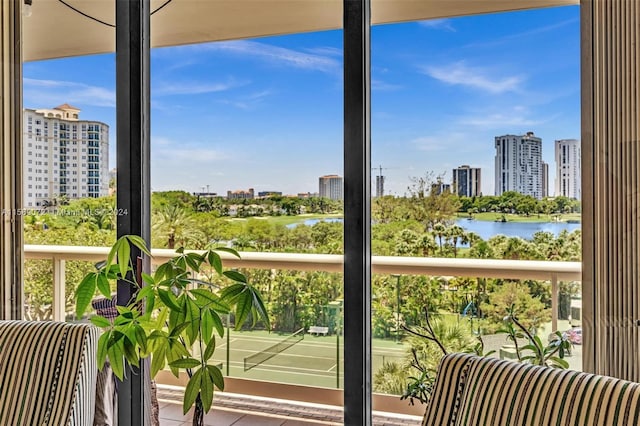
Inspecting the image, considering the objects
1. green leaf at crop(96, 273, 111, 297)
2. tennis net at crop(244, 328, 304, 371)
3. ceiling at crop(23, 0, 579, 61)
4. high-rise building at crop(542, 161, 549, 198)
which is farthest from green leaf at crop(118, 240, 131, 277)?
high-rise building at crop(542, 161, 549, 198)

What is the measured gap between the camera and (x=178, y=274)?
1767 millimetres

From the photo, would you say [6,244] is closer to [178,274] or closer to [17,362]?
[17,362]

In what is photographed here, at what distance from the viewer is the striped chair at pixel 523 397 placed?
112 cm

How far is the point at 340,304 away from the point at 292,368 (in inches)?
13.0

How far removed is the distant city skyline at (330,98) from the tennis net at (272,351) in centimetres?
58

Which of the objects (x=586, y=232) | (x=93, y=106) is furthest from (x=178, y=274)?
(x=586, y=232)

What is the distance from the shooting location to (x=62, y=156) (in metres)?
2.27

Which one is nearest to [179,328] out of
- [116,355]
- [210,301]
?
[210,301]

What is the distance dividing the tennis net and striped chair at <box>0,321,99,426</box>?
59 centimetres

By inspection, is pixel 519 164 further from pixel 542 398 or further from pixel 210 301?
pixel 210 301

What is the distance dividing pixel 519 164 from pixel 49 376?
1.71m

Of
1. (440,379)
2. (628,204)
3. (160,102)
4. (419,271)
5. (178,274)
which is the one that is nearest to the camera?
(440,379)

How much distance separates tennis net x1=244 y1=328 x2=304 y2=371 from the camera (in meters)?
2.06

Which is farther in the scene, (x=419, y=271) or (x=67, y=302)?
(x=67, y=302)
